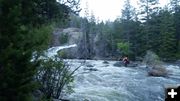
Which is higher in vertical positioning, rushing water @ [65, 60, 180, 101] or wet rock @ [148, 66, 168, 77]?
rushing water @ [65, 60, 180, 101]

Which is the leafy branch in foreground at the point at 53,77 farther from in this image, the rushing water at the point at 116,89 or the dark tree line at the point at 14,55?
the dark tree line at the point at 14,55

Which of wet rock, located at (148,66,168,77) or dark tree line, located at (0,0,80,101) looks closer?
dark tree line, located at (0,0,80,101)

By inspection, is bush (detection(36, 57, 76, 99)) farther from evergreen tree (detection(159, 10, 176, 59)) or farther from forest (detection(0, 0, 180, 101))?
evergreen tree (detection(159, 10, 176, 59))

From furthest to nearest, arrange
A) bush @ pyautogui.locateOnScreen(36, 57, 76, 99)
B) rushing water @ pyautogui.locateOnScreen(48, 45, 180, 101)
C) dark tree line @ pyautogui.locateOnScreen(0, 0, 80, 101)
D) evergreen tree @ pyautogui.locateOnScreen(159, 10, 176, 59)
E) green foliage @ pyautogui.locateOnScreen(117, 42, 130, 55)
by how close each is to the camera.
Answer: green foliage @ pyautogui.locateOnScreen(117, 42, 130, 55), evergreen tree @ pyautogui.locateOnScreen(159, 10, 176, 59), rushing water @ pyautogui.locateOnScreen(48, 45, 180, 101), bush @ pyautogui.locateOnScreen(36, 57, 76, 99), dark tree line @ pyautogui.locateOnScreen(0, 0, 80, 101)

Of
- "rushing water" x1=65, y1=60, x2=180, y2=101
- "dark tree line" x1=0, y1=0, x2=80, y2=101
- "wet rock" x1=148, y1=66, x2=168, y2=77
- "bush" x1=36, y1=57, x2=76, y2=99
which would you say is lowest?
"wet rock" x1=148, y1=66, x2=168, y2=77

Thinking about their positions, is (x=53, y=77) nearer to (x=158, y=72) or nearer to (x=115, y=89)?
(x=115, y=89)

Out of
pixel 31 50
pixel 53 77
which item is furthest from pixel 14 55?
pixel 53 77

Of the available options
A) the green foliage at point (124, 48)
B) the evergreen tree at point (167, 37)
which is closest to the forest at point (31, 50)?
the evergreen tree at point (167, 37)

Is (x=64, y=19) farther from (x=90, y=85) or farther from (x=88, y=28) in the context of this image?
(x=88, y=28)

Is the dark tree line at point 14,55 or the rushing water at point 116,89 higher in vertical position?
the dark tree line at point 14,55

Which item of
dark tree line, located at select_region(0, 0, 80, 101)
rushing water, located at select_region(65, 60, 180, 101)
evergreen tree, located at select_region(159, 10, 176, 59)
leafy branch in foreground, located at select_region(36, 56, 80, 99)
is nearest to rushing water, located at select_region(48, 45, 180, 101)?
rushing water, located at select_region(65, 60, 180, 101)

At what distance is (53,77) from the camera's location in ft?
50.1

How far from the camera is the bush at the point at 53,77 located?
49.0 ft

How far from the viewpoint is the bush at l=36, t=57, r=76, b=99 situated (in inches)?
588
